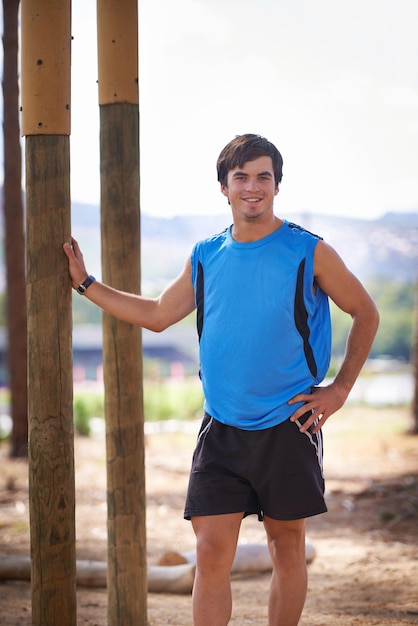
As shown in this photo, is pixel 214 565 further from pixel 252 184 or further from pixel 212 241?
pixel 252 184

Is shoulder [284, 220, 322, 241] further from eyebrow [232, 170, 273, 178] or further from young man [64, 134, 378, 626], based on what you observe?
eyebrow [232, 170, 273, 178]

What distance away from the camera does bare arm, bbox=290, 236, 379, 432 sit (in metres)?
2.79

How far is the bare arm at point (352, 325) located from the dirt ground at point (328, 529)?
54.8 inches

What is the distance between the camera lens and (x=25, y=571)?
4.64 meters

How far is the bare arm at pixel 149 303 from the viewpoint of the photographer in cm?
304

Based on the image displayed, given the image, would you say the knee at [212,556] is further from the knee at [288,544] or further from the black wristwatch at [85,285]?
the black wristwatch at [85,285]

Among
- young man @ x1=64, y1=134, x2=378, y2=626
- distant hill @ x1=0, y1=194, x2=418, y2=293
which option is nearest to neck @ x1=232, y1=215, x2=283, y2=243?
young man @ x1=64, y1=134, x2=378, y2=626

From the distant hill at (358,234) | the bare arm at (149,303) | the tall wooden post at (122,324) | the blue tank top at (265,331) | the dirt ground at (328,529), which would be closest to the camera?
the blue tank top at (265,331)

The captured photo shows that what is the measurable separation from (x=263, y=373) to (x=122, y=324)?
0.83 metres

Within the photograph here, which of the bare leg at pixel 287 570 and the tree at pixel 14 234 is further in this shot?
the tree at pixel 14 234

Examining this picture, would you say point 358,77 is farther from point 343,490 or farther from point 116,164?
point 116,164

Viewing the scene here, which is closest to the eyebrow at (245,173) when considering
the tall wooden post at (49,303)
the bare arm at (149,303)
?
the bare arm at (149,303)

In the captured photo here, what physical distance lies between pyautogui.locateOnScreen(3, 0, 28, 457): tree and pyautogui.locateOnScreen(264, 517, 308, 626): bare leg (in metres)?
6.42

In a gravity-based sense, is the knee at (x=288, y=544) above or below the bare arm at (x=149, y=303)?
below
